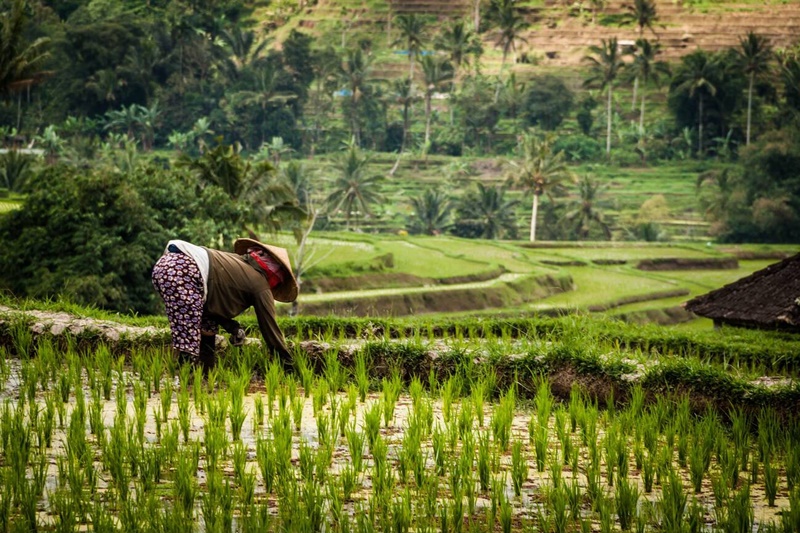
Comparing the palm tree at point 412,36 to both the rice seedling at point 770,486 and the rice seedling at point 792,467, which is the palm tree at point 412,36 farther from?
the rice seedling at point 770,486

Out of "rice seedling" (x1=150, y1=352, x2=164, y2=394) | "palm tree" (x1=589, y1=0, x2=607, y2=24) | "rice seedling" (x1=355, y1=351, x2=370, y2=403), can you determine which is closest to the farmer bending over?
"rice seedling" (x1=150, y1=352, x2=164, y2=394)

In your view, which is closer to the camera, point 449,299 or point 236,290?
point 236,290

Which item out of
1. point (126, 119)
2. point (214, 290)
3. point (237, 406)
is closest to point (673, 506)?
point (237, 406)

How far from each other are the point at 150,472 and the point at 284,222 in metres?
21.9

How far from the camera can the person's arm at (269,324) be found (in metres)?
6.67

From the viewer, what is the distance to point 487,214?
154ft

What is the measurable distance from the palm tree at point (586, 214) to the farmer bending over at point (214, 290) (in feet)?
129

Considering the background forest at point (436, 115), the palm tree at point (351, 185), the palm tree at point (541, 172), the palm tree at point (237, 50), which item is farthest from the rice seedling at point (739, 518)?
the palm tree at point (237, 50)

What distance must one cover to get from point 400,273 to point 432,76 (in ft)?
114

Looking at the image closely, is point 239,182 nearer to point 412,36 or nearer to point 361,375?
point 361,375

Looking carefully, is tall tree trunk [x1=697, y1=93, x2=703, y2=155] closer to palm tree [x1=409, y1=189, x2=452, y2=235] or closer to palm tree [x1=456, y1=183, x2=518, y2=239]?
palm tree [x1=456, y1=183, x2=518, y2=239]

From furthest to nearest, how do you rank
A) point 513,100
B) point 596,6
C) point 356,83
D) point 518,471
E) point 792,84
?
1. point 596,6
2. point 513,100
3. point 356,83
4. point 792,84
5. point 518,471

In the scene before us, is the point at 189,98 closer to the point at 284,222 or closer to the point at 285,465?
the point at 284,222

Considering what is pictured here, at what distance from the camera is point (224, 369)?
6.75m
